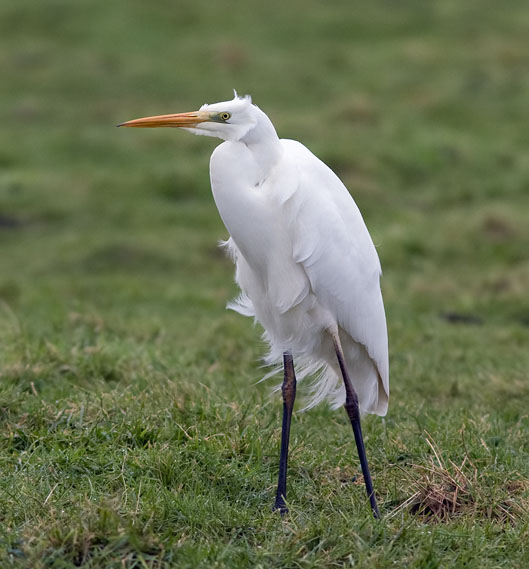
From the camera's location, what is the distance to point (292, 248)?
382cm

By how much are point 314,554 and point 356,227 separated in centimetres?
141

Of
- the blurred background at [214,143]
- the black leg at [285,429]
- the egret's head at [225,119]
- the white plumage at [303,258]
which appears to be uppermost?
the egret's head at [225,119]

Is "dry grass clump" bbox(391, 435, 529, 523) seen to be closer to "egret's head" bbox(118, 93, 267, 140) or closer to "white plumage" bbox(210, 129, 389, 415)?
"white plumage" bbox(210, 129, 389, 415)

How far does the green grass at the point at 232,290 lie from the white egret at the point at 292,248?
1.27ft

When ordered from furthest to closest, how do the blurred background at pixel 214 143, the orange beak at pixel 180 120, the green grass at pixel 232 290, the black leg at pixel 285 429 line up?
the blurred background at pixel 214 143 → the black leg at pixel 285 429 → the orange beak at pixel 180 120 → the green grass at pixel 232 290

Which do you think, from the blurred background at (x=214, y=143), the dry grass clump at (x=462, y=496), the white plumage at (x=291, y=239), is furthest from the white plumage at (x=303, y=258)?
the blurred background at (x=214, y=143)

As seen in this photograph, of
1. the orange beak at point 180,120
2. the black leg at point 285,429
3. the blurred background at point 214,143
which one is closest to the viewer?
the orange beak at point 180,120

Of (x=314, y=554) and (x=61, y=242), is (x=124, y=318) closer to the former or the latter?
(x=61, y=242)

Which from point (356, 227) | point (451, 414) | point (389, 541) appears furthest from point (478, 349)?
point (389, 541)

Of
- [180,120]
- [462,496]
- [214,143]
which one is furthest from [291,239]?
[214,143]

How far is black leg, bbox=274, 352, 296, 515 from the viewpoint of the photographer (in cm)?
380

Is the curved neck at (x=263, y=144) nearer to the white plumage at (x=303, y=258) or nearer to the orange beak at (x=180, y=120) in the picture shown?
the white plumage at (x=303, y=258)

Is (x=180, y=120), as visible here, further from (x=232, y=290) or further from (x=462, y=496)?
(x=232, y=290)

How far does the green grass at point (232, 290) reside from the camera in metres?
3.50
